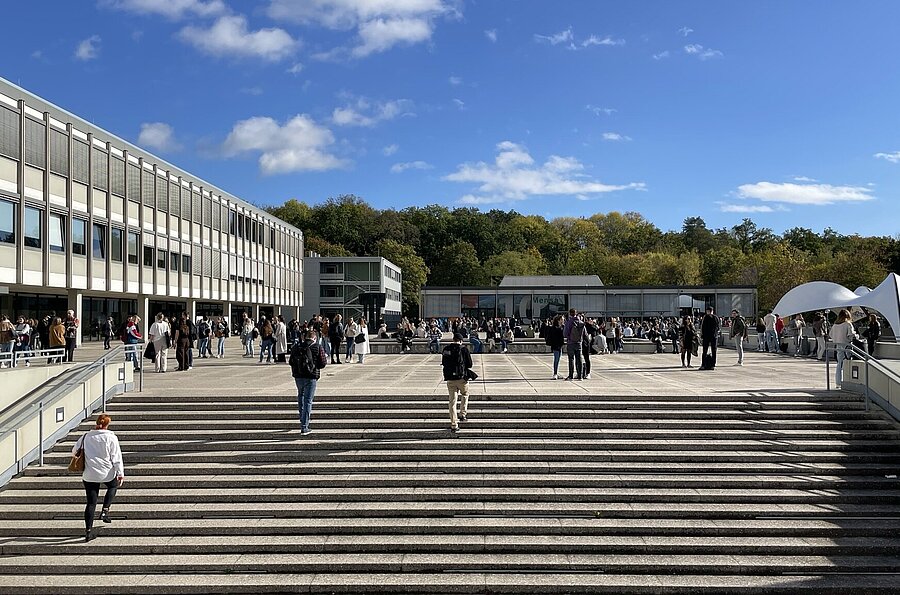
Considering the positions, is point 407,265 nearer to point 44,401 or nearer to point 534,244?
point 534,244

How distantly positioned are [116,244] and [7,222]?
28.4 ft

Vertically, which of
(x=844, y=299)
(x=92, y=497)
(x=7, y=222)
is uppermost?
(x=7, y=222)

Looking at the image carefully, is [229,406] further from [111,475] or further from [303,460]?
[111,475]

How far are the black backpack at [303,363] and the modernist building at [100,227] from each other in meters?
23.7

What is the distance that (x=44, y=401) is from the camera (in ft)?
34.6

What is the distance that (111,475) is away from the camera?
827 centimetres

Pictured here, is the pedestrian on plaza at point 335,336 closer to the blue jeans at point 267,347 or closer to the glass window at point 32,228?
the blue jeans at point 267,347

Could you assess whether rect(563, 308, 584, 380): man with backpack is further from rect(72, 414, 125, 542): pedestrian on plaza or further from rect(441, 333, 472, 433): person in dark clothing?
rect(72, 414, 125, 542): pedestrian on plaza

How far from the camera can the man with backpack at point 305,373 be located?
429 inches

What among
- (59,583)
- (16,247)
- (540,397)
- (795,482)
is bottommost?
(59,583)

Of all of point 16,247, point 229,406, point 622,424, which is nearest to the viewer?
point 622,424

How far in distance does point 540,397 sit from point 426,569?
216 inches

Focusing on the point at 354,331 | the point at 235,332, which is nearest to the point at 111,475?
the point at 354,331

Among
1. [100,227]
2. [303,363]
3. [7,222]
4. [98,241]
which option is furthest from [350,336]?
[100,227]
